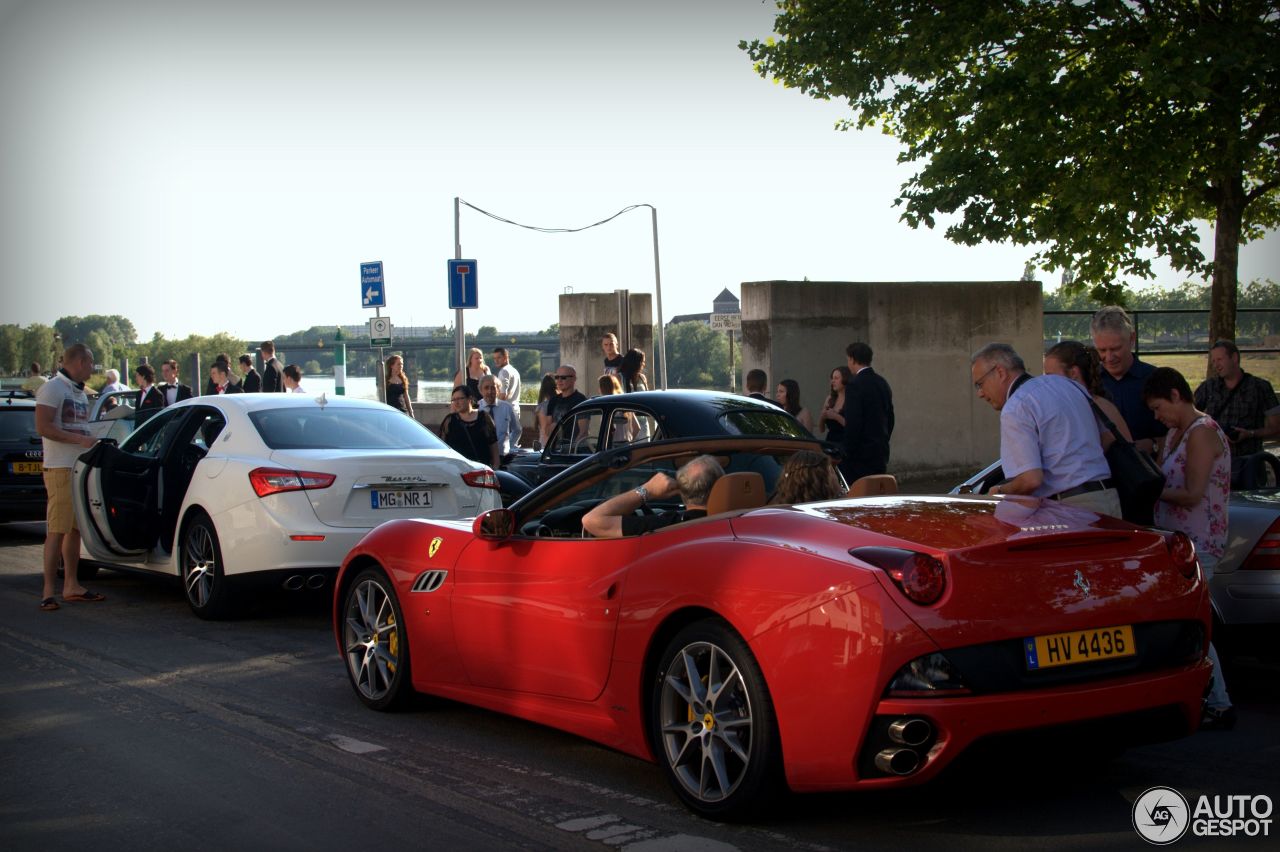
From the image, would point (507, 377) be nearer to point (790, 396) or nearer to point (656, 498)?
point (790, 396)

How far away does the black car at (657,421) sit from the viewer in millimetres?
10930

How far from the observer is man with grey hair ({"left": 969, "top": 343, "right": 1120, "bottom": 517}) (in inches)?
249

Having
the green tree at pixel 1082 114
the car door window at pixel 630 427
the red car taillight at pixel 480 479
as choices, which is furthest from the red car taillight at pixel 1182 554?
the green tree at pixel 1082 114

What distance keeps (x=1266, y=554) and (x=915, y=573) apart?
11.8 feet

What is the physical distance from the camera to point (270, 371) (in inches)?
812

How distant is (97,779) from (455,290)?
16.4 meters

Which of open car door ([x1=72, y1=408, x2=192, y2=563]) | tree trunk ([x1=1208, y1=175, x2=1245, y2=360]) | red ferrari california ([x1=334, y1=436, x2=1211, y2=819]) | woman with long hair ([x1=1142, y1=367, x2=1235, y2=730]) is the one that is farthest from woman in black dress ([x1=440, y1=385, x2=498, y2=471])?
Answer: tree trunk ([x1=1208, y1=175, x2=1245, y2=360])

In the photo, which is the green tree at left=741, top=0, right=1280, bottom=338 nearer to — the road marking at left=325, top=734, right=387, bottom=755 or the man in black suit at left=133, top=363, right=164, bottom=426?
the man in black suit at left=133, top=363, right=164, bottom=426

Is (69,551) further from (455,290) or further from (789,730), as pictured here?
(455,290)

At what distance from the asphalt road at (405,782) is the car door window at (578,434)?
4.42m

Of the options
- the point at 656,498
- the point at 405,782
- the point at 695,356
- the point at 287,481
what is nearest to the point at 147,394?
the point at 287,481

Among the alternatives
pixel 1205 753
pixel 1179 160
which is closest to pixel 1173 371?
pixel 1205 753

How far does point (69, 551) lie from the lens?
10797 mm

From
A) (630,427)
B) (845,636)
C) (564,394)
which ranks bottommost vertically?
(845,636)
